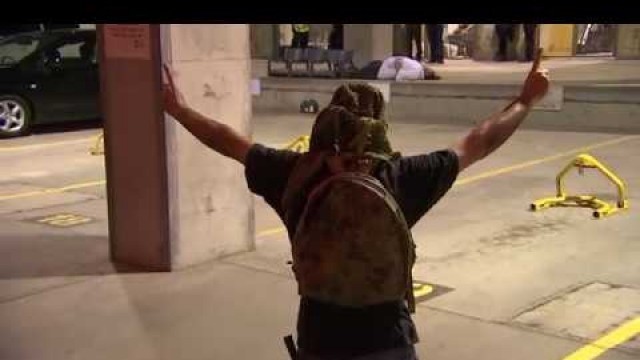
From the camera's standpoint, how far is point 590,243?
6.55 meters

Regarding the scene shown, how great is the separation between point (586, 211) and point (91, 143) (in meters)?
7.94

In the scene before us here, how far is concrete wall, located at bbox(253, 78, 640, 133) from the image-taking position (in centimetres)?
1306

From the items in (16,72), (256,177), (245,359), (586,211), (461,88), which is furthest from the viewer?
(461,88)

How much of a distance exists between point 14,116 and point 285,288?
30.4 ft

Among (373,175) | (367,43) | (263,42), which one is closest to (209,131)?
(373,175)

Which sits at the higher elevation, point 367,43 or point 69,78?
point 367,43

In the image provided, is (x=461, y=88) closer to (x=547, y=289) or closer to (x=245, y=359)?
(x=547, y=289)

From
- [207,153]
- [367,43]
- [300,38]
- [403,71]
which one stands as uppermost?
[300,38]

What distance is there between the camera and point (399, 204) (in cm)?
279

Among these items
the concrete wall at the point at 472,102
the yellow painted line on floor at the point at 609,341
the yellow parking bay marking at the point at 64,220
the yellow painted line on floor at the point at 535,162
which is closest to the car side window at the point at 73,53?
the concrete wall at the point at 472,102

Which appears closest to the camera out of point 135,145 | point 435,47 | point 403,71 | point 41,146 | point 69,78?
point 135,145

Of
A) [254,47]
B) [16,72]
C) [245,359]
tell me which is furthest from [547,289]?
[254,47]

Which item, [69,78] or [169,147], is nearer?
[169,147]

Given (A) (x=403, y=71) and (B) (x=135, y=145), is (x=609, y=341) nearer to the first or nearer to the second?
(B) (x=135, y=145)
